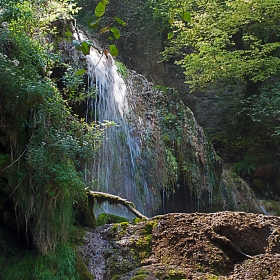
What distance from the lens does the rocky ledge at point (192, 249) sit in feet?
11.2

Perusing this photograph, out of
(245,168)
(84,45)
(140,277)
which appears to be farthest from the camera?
(245,168)

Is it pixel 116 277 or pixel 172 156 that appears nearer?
pixel 116 277

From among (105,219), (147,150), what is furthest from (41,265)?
(147,150)

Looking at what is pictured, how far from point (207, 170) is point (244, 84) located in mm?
5779

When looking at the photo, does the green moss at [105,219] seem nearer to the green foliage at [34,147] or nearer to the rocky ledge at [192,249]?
the rocky ledge at [192,249]

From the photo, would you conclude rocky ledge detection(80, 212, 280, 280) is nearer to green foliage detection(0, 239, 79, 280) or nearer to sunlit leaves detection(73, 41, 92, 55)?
green foliage detection(0, 239, 79, 280)

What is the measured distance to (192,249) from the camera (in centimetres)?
363

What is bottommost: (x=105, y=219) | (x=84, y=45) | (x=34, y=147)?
(x=105, y=219)

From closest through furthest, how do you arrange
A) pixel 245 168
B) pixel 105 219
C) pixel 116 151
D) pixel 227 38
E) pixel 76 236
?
pixel 76 236, pixel 105 219, pixel 116 151, pixel 227 38, pixel 245 168

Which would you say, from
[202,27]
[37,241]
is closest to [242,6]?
[202,27]

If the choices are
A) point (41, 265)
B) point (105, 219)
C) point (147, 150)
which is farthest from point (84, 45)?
point (147, 150)

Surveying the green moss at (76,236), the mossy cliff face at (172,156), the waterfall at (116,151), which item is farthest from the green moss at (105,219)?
the mossy cliff face at (172,156)

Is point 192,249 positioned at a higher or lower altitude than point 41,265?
higher

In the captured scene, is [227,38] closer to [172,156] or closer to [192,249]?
[172,156]
